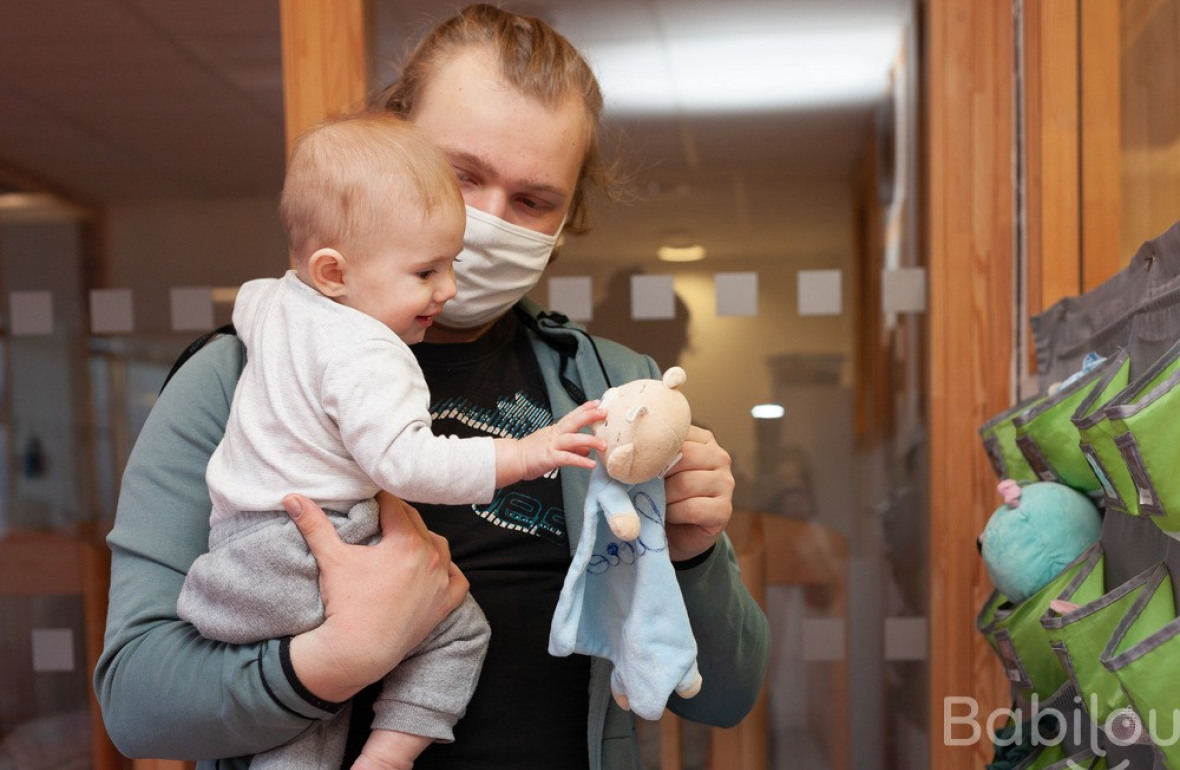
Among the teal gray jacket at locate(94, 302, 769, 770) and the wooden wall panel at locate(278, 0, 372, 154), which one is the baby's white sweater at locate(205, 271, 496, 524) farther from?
the wooden wall panel at locate(278, 0, 372, 154)

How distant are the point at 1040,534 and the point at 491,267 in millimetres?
756

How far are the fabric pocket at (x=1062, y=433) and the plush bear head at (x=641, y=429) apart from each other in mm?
459

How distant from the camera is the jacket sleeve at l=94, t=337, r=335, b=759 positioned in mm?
950

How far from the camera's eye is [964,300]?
1.96 metres

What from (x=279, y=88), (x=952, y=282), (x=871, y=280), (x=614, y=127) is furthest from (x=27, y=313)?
(x=952, y=282)

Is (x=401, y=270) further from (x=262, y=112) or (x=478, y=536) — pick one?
(x=262, y=112)

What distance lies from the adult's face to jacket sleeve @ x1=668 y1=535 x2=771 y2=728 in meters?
0.43

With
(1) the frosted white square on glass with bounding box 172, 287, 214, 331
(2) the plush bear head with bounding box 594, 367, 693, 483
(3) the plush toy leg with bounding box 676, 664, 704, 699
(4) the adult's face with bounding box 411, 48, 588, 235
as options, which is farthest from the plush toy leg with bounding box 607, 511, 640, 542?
(1) the frosted white square on glass with bounding box 172, 287, 214, 331

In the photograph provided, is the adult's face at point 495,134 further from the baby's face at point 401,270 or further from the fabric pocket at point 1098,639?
the fabric pocket at point 1098,639

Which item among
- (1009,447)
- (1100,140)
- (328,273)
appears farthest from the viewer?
(1100,140)

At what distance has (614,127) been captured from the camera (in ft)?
6.59

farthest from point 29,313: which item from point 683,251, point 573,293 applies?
point 683,251

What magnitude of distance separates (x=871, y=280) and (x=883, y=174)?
0.66ft

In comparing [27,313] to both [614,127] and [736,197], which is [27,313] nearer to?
[614,127]
